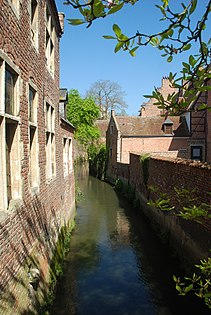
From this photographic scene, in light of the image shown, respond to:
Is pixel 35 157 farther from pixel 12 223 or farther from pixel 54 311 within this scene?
pixel 54 311

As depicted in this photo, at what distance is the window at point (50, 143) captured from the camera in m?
8.48

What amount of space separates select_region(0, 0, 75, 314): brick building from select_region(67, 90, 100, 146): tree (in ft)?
113

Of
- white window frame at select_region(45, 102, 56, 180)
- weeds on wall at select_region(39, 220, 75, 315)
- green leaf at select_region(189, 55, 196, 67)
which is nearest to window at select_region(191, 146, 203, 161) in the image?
weeds on wall at select_region(39, 220, 75, 315)

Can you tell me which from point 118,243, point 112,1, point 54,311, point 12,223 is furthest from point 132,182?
point 112,1

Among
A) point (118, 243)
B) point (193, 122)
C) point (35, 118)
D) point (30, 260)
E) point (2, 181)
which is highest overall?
point (193, 122)

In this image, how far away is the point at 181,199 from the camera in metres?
4.24

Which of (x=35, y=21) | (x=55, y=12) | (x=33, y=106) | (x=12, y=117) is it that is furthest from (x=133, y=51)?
(x=55, y=12)

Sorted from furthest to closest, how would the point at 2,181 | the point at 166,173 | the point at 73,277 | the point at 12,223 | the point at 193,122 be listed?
the point at 193,122
the point at 166,173
the point at 73,277
the point at 12,223
the point at 2,181

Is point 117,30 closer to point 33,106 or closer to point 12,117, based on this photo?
point 12,117

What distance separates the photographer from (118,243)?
12.5 meters

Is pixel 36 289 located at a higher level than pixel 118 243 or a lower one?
higher

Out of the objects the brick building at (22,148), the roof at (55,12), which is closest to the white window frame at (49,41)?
the brick building at (22,148)

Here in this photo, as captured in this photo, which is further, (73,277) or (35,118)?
(73,277)

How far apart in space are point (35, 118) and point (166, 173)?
706 cm
